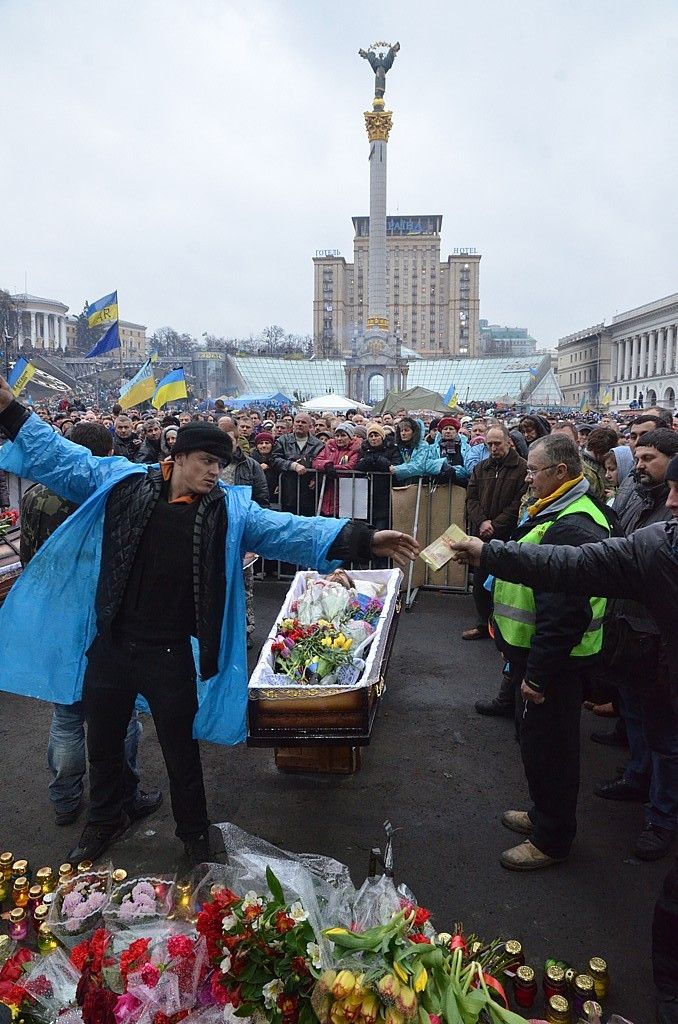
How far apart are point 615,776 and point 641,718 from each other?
63 centimetres

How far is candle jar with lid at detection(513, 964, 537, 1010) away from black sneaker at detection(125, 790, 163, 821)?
2.16 metres

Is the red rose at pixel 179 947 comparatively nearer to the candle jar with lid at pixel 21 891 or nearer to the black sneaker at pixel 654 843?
the candle jar with lid at pixel 21 891

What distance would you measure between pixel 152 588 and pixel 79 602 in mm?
451

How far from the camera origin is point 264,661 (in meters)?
3.71

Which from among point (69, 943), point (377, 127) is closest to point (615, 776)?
point (69, 943)

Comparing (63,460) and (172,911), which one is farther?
(63,460)

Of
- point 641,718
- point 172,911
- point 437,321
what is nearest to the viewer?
point 172,911

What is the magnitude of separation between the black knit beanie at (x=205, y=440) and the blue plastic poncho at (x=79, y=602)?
25 centimetres

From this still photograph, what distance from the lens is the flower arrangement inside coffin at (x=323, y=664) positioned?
3.32m

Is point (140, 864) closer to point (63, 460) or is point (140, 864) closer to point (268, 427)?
point (63, 460)

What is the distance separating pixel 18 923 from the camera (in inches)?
105

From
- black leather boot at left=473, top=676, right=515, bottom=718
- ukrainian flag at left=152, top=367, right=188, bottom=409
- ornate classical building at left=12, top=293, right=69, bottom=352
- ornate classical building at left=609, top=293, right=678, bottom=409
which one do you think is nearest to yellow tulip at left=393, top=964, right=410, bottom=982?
black leather boot at left=473, top=676, right=515, bottom=718

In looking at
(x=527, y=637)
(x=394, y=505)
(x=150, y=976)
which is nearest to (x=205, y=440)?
(x=527, y=637)

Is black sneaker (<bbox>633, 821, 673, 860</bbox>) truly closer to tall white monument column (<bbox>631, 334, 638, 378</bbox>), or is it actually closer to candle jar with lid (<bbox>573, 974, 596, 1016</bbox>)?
candle jar with lid (<bbox>573, 974, 596, 1016</bbox>)
